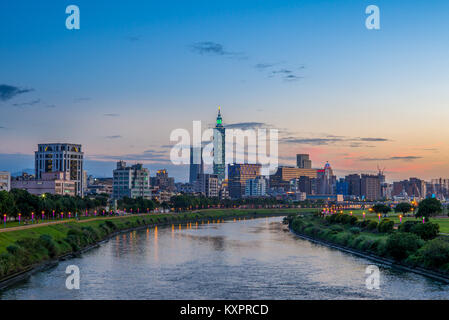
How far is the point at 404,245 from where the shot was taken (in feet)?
196

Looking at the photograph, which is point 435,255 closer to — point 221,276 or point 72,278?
point 221,276

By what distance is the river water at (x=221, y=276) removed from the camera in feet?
145

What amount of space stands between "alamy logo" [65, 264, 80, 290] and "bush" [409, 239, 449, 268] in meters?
34.3

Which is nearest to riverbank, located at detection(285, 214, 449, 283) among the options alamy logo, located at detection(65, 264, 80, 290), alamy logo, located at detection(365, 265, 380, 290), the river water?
the river water

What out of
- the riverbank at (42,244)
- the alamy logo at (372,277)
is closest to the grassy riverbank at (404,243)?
the alamy logo at (372,277)

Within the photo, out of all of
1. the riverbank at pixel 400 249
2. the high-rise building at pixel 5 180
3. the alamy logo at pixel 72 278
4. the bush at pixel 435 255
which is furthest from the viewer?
the high-rise building at pixel 5 180

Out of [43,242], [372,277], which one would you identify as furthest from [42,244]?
[372,277]

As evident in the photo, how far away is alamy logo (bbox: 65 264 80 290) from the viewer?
4688 centimetres

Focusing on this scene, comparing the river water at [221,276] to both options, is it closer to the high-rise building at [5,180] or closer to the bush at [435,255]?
the bush at [435,255]

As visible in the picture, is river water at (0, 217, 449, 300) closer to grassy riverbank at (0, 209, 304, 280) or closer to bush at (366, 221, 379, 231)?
grassy riverbank at (0, 209, 304, 280)

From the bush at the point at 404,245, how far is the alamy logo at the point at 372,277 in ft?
10.1

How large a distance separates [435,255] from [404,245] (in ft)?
24.3
